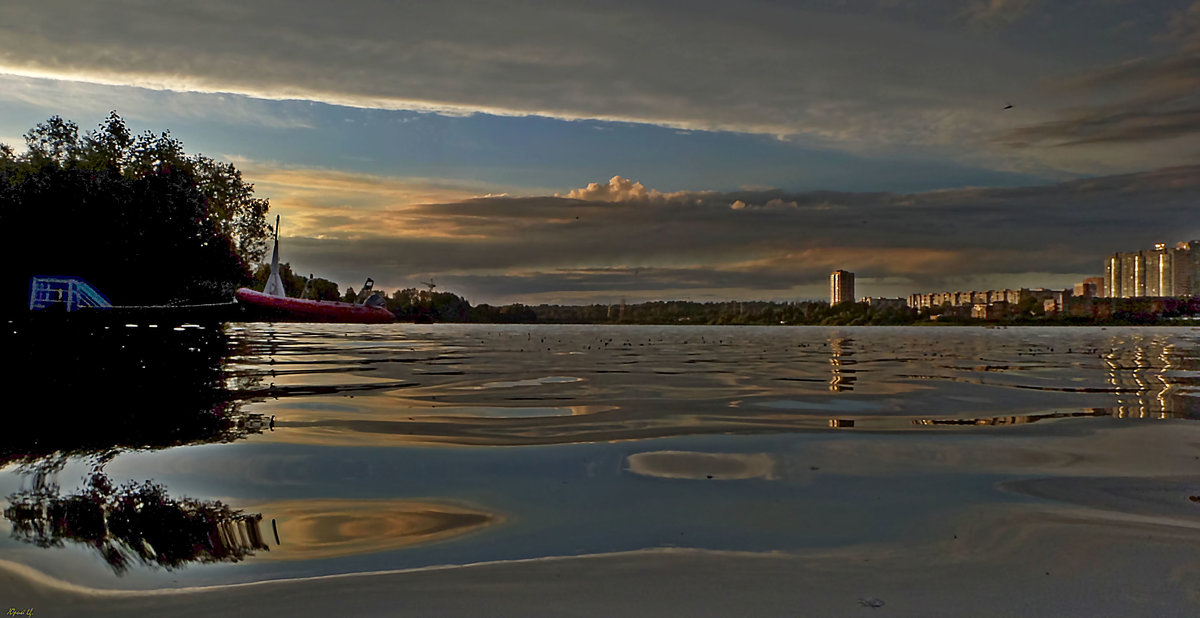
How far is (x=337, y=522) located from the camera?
434 cm

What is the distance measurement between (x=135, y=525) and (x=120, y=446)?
267cm

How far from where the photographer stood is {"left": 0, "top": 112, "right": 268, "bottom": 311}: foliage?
171 ft

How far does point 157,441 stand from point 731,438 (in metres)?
5.38

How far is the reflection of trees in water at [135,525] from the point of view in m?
3.71

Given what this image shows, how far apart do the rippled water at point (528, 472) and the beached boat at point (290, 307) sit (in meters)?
82.3

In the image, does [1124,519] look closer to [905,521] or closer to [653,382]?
[905,521]

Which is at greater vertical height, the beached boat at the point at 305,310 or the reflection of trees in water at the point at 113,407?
the beached boat at the point at 305,310

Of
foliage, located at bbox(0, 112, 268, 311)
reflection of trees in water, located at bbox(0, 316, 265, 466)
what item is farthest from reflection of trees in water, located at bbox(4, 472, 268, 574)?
foliage, located at bbox(0, 112, 268, 311)

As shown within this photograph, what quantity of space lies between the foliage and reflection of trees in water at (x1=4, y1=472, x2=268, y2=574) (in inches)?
2306

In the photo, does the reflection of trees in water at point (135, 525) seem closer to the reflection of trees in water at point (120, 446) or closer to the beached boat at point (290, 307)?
the reflection of trees in water at point (120, 446)

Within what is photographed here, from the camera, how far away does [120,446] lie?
634 centimetres

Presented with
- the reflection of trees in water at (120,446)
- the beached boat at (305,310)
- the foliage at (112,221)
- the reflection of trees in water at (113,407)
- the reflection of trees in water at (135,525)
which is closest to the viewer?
the reflection of trees in water at (135,525)

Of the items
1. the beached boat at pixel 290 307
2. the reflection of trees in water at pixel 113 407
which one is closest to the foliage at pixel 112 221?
the beached boat at pixel 290 307

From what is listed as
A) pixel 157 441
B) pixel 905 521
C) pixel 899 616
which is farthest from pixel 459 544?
pixel 157 441
